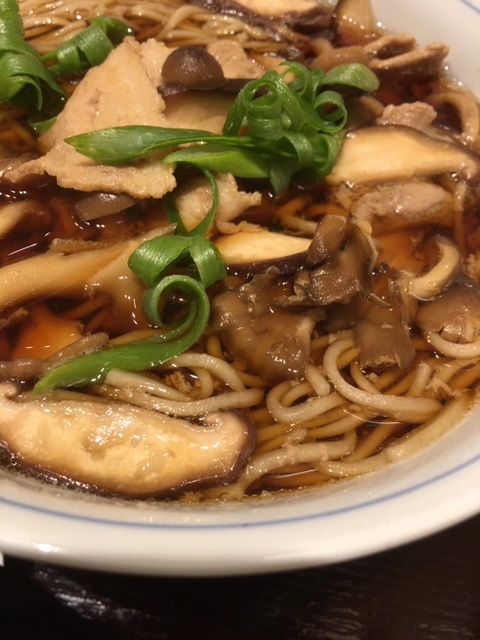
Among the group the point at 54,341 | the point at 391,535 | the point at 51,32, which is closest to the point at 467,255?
the point at 391,535

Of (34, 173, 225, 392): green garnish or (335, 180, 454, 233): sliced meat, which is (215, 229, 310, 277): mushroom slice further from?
(335, 180, 454, 233): sliced meat

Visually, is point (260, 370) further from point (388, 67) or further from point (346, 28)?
point (346, 28)

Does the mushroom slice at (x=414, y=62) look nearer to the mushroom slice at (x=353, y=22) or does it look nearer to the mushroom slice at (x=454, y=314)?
the mushroom slice at (x=353, y=22)

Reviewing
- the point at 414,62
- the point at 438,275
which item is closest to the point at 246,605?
the point at 438,275

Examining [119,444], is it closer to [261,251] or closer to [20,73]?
[261,251]

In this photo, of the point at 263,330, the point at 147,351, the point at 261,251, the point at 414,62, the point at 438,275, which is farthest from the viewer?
the point at 414,62

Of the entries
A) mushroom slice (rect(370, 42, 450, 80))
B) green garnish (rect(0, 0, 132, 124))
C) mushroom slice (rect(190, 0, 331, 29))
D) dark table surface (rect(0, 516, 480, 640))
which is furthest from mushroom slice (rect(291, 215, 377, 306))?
mushroom slice (rect(190, 0, 331, 29))
